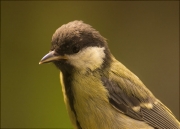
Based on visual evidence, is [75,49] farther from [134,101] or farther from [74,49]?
[134,101]

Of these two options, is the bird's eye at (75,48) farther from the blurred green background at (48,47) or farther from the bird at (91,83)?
the blurred green background at (48,47)

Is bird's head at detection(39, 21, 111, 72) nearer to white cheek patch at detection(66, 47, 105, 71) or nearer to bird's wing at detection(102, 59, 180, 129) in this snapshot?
white cheek patch at detection(66, 47, 105, 71)

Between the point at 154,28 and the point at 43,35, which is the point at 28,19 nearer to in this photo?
the point at 43,35

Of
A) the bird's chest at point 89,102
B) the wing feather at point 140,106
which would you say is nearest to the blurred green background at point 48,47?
the wing feather at point 140,106

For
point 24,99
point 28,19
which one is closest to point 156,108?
point 24,99

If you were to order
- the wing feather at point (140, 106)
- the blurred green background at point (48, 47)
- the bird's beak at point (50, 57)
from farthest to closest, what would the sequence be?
the blurred green background at point (48, 47), the wing feather at point (140, 106), the bird's beak at point (50, 57)

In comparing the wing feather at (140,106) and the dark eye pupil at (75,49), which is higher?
the dark eye pupil at (75,49)

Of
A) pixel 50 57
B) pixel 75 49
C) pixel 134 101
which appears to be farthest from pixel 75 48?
pixel 134 101
